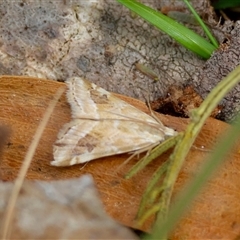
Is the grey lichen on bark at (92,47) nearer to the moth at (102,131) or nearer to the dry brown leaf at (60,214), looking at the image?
the moth at (102,131)

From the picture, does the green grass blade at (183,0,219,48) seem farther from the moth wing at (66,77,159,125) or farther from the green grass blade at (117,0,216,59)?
the moth wing at (66,77,159,125)

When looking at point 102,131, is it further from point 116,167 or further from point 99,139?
point 116,167

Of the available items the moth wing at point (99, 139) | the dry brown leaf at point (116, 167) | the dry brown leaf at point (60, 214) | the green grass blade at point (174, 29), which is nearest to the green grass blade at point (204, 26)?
the green grass blade at point (174, 29)

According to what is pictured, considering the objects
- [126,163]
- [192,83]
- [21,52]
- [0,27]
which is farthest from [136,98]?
[0,27]

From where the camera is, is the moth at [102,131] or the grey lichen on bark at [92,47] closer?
the moth at [102,131]

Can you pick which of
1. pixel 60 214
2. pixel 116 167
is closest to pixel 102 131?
pixel 116 167

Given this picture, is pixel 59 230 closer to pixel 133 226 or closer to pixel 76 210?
Answer: pixel 76 210
